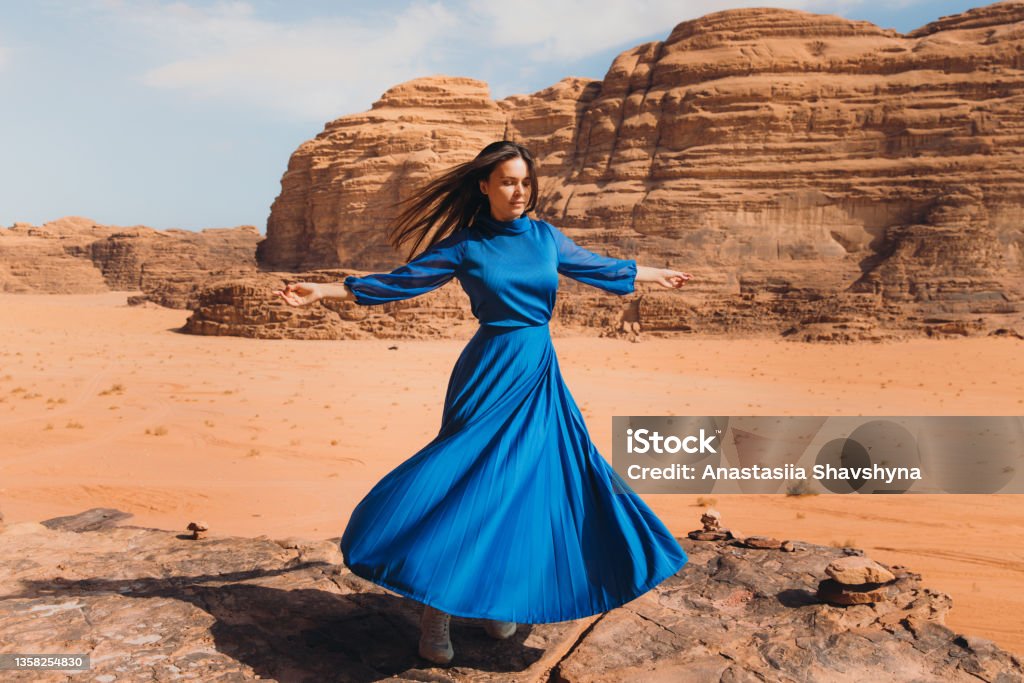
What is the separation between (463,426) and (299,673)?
113 centimetres

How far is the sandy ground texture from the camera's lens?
6012mm

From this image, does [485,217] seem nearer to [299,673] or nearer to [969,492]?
[299,673]

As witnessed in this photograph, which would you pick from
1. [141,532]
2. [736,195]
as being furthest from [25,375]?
[736,195]

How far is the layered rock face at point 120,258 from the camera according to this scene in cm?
5453

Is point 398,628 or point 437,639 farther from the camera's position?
point 398,628

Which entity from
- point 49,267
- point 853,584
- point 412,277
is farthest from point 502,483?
point 49,267

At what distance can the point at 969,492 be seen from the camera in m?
7.32

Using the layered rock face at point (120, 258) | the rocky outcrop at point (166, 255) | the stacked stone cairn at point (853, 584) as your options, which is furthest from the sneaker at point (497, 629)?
the layered rock face at point (120, 258)

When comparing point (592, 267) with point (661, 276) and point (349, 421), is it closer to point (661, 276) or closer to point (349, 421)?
point (661, 276)

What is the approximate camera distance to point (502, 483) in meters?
2.98

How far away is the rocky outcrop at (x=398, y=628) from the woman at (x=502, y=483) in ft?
1.14

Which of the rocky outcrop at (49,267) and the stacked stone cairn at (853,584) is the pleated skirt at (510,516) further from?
the rocky outcrop at (49,267)

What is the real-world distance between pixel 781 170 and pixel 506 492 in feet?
120

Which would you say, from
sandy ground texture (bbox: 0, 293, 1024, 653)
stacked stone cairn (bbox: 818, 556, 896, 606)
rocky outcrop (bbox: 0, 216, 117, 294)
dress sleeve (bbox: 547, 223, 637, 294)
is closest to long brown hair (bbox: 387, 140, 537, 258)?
dress sleeve (bbox: 547, 223, 637, 294)
